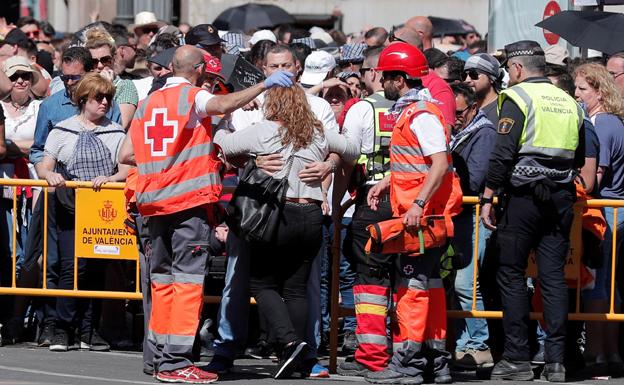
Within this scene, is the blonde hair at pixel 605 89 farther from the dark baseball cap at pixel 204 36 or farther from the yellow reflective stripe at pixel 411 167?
the dark baseball cap at pixel 204 36

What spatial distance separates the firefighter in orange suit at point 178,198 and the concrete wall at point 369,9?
68.8 ft

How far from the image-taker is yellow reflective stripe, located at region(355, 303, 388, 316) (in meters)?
10.1

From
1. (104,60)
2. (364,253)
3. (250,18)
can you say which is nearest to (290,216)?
(364,253)

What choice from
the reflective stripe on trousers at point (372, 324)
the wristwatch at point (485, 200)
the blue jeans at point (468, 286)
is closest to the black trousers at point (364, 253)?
the reflective stripe on trousers at point (372, 324)

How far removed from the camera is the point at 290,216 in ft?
32.1

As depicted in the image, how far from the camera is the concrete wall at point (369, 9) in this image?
3078 centimetres

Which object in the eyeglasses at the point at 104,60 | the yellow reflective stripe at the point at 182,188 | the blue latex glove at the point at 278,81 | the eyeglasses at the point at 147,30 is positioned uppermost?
the eyeglasses at the point at 147,30

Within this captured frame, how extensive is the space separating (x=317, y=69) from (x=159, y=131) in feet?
9.43

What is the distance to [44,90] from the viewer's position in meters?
13.9

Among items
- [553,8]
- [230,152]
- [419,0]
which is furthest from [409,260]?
[419,0]

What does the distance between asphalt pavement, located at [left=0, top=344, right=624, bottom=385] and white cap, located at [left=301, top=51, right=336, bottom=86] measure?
2486 millimetres

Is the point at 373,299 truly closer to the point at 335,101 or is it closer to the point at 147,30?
the point at 335,101

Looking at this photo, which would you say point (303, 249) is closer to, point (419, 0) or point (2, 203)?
point (2, 203)

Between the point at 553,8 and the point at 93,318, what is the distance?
522 cm
